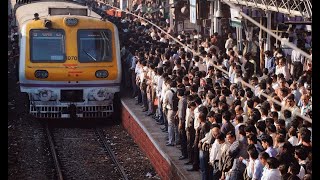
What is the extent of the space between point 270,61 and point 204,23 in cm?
732

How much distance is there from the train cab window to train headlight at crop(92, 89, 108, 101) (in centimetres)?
98

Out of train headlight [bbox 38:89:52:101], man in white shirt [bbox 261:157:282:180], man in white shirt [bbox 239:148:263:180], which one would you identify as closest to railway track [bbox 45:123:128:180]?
train headlight [bbox 38:89:52:101]

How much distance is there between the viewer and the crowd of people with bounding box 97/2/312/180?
8961 mm

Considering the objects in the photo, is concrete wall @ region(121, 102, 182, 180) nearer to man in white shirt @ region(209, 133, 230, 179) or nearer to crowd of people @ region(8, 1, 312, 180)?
crowd of people @ region(8, 1, 312, 180)

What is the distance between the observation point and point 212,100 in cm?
1173

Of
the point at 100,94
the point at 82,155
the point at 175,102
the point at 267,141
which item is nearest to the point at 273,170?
the point at 267,141

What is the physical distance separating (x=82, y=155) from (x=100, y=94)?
2.46 m

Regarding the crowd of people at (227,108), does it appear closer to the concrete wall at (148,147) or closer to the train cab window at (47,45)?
the concrete wall at (148,147)

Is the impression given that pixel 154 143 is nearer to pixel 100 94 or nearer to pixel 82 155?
pixel 82 155

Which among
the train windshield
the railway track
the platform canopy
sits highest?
the platform canopy

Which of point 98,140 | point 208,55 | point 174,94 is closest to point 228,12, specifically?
point 208,55

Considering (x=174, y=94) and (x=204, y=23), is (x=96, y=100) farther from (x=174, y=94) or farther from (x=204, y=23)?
(x=204, y=23)

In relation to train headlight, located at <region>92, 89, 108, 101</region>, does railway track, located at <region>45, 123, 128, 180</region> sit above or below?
below

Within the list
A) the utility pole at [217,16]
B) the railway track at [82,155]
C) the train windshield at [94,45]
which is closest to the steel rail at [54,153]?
the railway track at [82,155]
